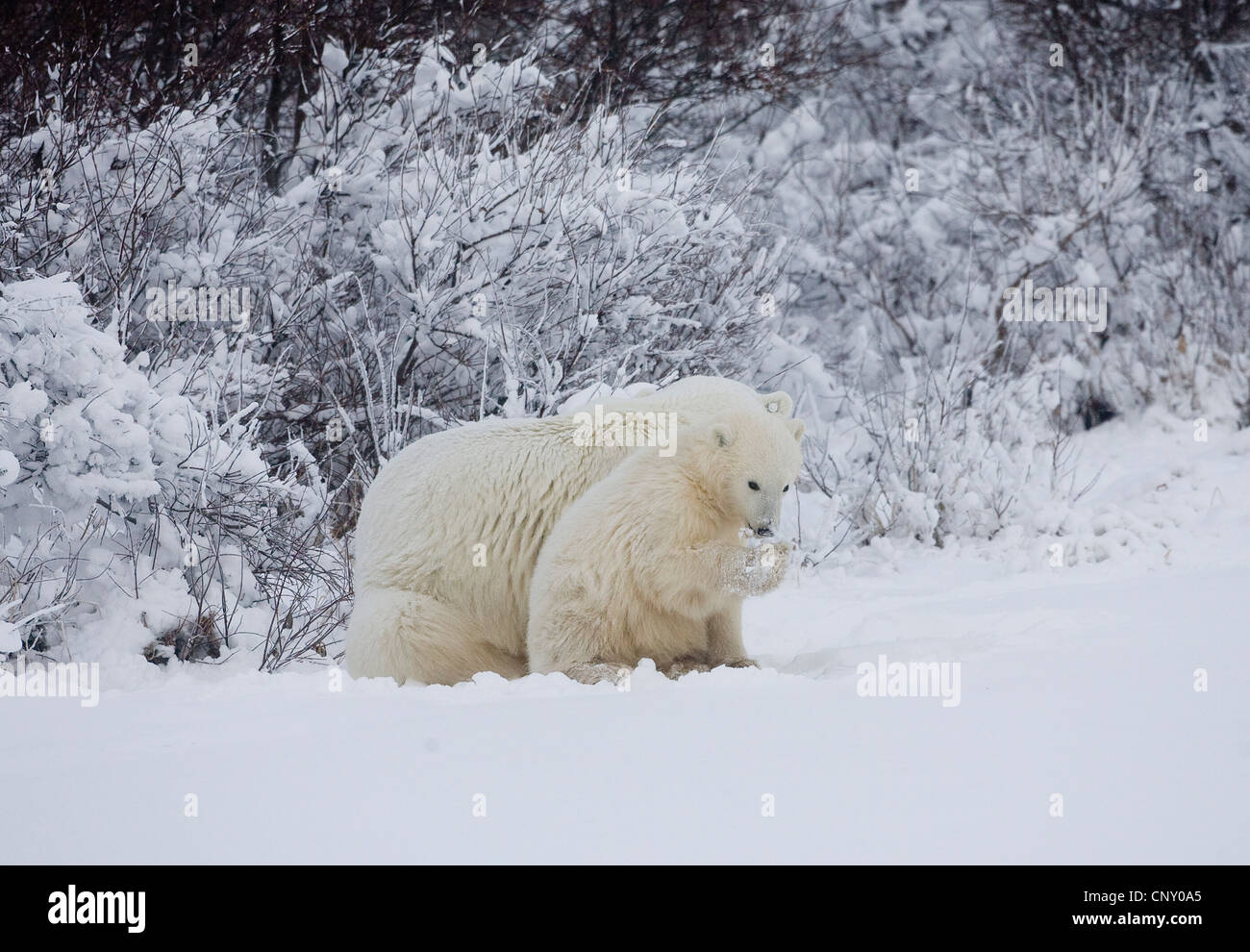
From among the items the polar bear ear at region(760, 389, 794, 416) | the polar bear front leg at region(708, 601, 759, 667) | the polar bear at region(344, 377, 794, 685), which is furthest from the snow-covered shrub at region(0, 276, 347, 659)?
the polar bear ear at region(760, 389, 794, 416)

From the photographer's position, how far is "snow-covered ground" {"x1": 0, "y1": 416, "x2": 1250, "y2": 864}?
2156 millimetres

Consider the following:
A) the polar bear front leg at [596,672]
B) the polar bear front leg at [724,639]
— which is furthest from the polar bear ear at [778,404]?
the polar bear front leg at [596,672]

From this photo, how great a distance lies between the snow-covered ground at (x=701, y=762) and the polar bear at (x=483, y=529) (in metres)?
0.42

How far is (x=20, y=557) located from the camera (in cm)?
481

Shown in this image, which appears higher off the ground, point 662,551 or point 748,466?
point 748,466

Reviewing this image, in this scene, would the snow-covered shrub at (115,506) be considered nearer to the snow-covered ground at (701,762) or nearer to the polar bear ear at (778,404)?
the snow-covered ground at (701,762)

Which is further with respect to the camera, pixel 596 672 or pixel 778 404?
pixel 778 404

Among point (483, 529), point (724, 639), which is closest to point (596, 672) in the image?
point (724, 639)

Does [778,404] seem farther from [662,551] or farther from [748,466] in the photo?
[662,551]

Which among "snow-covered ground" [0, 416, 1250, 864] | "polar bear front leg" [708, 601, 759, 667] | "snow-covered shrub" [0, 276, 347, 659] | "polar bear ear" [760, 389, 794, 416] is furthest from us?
"snow-covered shrub" [0, 276, 347, 659]

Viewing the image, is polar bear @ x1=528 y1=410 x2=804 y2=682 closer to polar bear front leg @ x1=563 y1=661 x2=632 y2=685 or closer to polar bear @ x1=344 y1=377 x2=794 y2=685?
polar bear front leg @ x1=563 y1=661 x2=632 y2=685

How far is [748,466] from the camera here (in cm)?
352

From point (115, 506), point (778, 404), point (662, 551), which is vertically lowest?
point (662, 551)

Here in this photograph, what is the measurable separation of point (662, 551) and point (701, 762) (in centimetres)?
106
